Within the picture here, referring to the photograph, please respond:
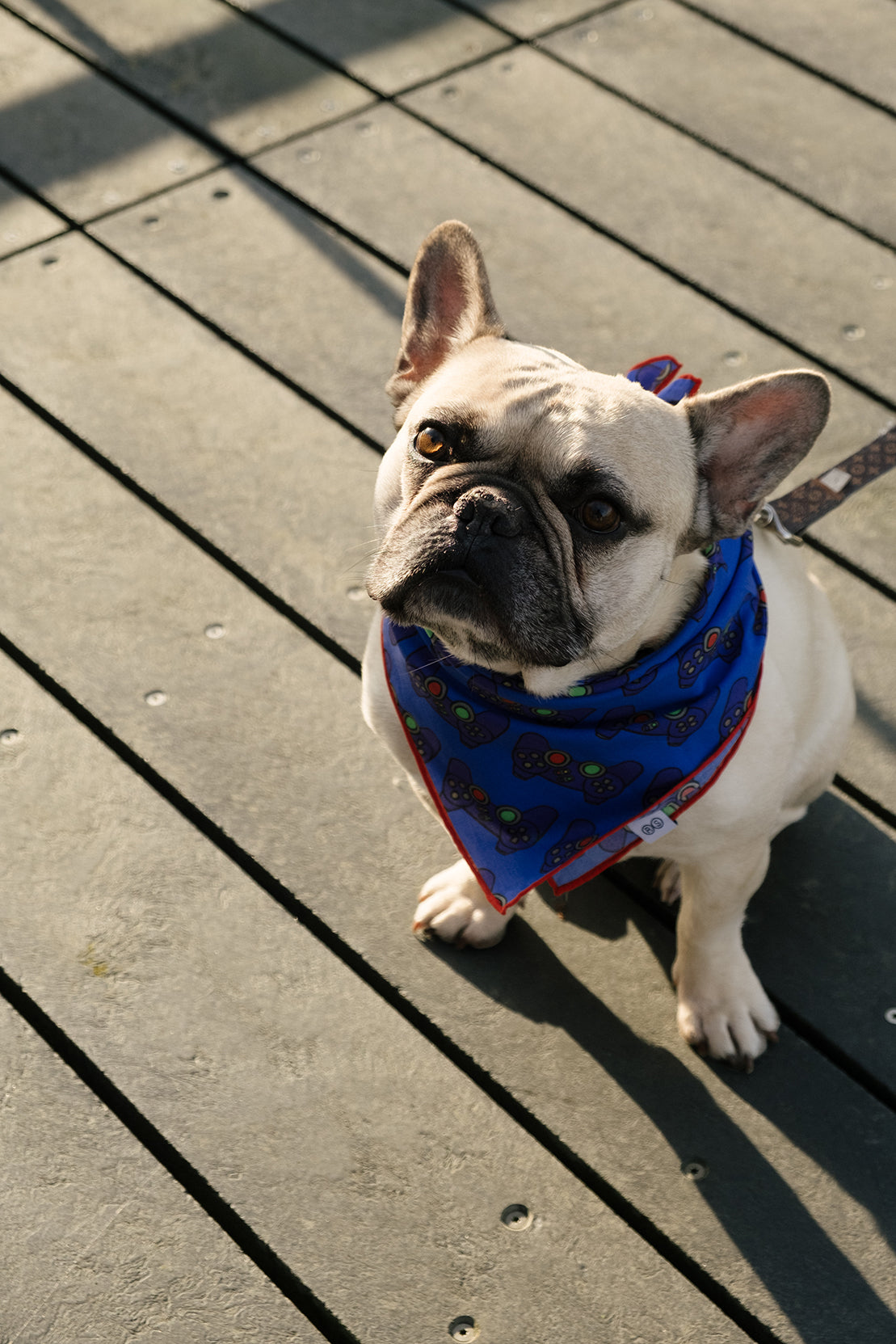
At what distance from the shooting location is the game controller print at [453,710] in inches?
79.0

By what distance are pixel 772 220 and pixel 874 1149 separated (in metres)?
2.42

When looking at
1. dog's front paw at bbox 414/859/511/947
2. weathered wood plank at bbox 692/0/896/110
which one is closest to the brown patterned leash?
dog's front paw at bbox 414/859/511/947

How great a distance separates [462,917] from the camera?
2.22 meters

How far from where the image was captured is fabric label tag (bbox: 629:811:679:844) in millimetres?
1914

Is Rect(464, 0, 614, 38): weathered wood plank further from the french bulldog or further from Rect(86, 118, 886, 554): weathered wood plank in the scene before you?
the french bulldog

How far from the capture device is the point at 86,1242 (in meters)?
1.88

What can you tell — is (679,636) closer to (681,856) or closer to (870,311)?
(681,856)

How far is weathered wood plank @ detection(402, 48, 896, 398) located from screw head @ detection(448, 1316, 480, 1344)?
2248mm

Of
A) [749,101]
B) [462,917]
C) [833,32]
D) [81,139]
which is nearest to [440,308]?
[462,917]

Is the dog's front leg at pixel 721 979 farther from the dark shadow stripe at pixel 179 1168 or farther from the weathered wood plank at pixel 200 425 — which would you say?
the weathered wood plank at pixel 200 425

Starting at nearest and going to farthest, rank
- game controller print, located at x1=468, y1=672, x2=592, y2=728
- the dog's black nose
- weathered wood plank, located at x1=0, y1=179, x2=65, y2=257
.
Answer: the dog's black nose < game controller print, located at x1=468, y1=672, x2=592, y2=728 < weathered wood plank, located at x1=0, y1=179, x2=65, y2=257

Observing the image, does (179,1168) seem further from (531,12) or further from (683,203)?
(531,12)

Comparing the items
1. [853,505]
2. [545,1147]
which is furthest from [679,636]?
[853,505]

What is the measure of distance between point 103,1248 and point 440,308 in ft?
4.97
